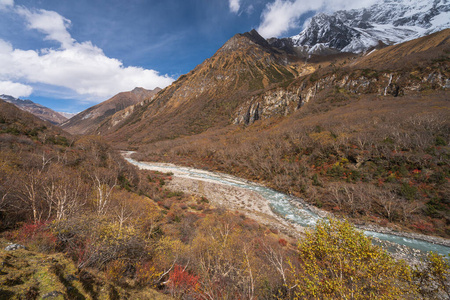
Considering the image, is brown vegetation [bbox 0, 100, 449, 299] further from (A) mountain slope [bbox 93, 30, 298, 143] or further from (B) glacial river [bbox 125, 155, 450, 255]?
(A) mountain slope [bbox 93, 30, 298, 143]

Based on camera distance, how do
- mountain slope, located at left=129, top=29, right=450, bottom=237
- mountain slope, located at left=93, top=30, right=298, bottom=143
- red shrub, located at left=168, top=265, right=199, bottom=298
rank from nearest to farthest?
red shrub, located at left=168, top=265, right=199, bottom=298 → mountain slope, located at left=129, top=29, right=450, bottom=237 → mountain slope, located at left=93, top=30, right=298, bottom=143

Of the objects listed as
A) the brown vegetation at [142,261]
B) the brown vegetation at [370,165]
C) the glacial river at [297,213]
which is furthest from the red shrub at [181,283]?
the brown vegetation at [370,165]

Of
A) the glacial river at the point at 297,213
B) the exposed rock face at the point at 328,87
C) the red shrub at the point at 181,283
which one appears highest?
the exposed rock face at the point at 328,87

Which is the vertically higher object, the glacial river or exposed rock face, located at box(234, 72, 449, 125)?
exposed rock face, located at box(234, 72, 449, 125)

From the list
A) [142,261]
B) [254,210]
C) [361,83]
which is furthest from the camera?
[361,83]

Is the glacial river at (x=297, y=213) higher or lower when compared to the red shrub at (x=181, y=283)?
lower

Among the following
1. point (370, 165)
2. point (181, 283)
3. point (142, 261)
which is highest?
point (370, 165)

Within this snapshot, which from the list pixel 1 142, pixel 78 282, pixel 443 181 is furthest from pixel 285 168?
pixel 1 142

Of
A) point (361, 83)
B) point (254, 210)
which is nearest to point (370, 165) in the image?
point (254, 210)

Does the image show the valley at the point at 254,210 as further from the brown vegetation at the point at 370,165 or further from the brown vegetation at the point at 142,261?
the brown vegetation at the point at 370,165

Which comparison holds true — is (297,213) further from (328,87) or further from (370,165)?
(328,87)

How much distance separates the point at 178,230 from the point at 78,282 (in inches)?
424

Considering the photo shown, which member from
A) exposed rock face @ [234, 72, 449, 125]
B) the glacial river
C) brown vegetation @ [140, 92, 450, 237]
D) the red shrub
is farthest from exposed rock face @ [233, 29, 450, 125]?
the red shrub

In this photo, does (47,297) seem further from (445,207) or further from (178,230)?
(445,207)
